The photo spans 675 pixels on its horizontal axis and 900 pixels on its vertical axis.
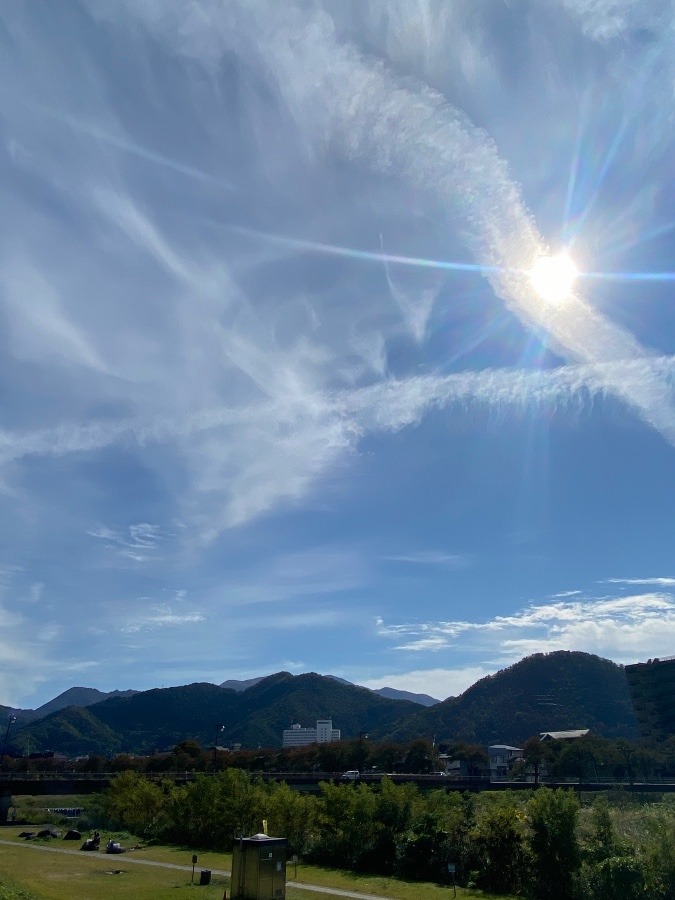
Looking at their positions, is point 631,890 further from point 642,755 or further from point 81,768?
point 81,768

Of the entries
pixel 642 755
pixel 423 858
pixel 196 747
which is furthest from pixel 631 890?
pixel 196 747

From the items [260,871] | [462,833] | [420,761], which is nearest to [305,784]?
[420,761]

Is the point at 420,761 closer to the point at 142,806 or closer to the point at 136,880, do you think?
the point at 142,806

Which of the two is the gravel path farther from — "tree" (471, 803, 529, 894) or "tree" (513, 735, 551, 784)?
"tree" (513, 735, 551, 784)

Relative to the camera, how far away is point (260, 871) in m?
24.5

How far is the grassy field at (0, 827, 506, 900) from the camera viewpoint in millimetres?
26844

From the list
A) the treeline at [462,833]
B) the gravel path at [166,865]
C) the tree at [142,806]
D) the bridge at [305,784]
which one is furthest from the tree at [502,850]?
the bridge at [305,784]

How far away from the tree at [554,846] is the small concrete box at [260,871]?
11.1 m

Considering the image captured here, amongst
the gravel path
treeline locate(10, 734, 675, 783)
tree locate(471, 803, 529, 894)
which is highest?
treeline locate(10, 734, 675, 783)

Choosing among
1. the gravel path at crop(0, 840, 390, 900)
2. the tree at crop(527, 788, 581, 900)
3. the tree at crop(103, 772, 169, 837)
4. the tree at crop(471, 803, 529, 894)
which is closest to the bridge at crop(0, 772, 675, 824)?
the tree at crop(103, 772, 169, 837)

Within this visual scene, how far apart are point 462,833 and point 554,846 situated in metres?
6.07

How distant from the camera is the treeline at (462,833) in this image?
2362cm

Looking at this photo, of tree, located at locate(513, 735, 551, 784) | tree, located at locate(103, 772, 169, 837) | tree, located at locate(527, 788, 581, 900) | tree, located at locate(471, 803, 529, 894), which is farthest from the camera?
tree, located at locate(513, 735, 551, 784)

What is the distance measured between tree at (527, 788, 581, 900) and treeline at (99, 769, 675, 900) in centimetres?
4
